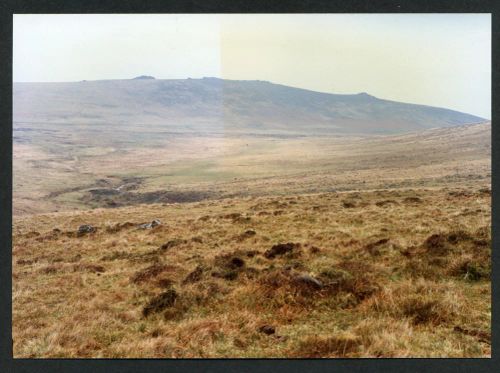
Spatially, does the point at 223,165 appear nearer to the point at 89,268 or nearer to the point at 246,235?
the point at 246,235

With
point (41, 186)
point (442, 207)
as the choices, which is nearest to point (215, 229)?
point (442, 207)

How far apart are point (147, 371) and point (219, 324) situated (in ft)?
3.87

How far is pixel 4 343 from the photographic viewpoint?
20.3 feet

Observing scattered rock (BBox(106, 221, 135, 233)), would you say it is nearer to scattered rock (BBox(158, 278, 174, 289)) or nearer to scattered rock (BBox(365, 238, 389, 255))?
scattered rock (BBox(158, 278, 174, 289))

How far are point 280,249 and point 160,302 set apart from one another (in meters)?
2.98

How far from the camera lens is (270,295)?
255 inches

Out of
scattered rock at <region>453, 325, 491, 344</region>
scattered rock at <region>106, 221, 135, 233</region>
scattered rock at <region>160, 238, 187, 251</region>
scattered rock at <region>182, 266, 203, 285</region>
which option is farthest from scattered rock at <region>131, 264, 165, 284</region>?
scattered rock at <region>106, 221, 135, 233</region>


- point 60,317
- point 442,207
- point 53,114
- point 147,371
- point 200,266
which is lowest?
point 147,371

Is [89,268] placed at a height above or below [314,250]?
below

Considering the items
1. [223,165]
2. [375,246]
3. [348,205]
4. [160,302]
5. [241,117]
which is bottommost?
[160,302]

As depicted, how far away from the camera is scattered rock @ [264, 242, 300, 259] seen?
27.8 feet

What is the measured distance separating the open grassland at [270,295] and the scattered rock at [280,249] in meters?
A: 0.02

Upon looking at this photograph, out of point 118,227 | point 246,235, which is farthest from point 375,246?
point 118,227

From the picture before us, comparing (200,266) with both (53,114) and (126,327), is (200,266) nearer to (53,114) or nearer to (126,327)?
(126,327)
